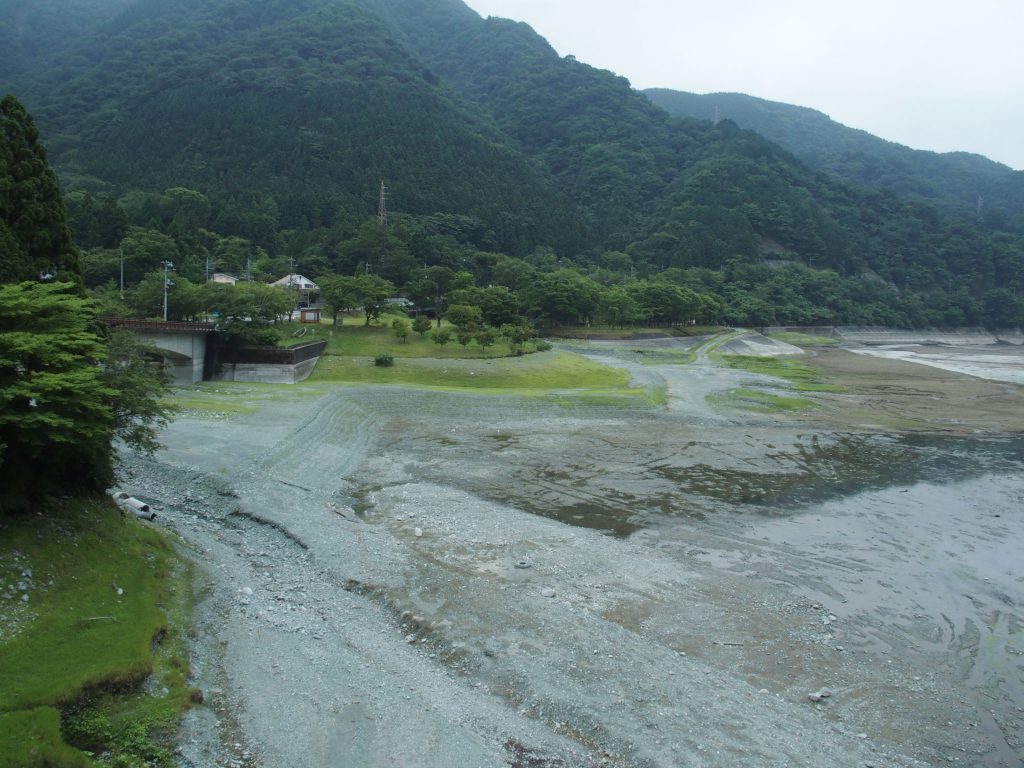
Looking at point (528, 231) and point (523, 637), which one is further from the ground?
point (528, 231)

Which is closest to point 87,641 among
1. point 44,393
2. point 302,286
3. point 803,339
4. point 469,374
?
point 44,393

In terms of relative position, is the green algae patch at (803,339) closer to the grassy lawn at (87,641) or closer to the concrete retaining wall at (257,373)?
the concrete retaining wall at (257,373)

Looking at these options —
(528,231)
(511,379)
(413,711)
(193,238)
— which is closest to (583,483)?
(413,711)

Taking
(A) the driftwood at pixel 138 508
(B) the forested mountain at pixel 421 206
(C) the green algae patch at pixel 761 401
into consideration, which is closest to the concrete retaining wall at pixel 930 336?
(B) the forested mountain at pixel 421 206

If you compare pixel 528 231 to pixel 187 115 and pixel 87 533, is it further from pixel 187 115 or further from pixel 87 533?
pixel 87 533

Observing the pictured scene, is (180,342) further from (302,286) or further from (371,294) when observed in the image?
(302,286)
